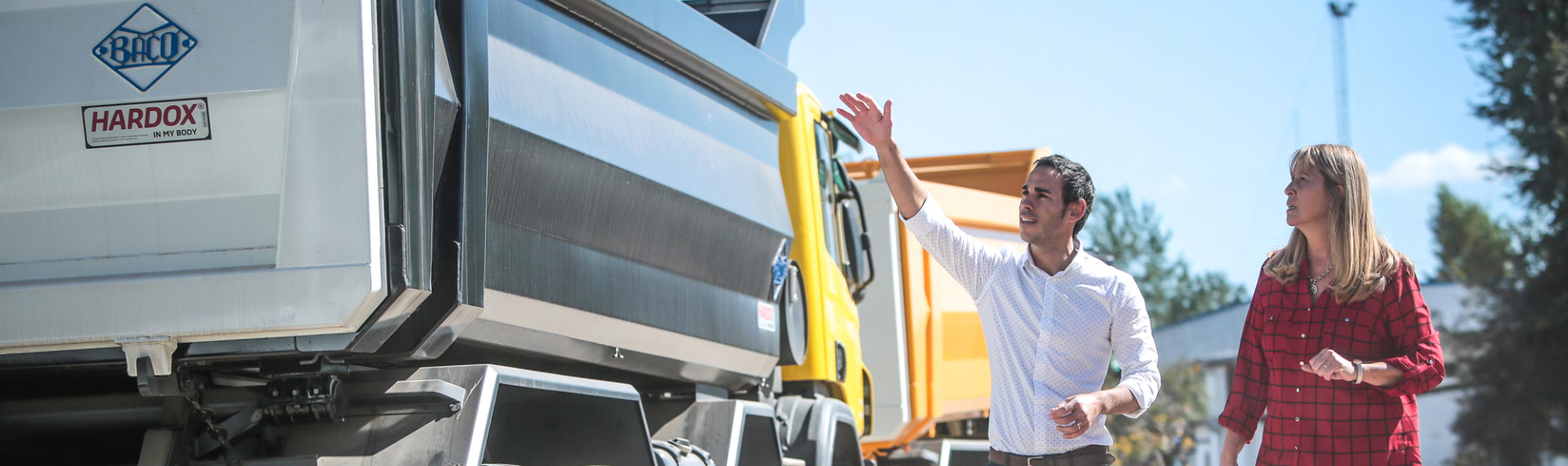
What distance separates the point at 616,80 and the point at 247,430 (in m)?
1.41

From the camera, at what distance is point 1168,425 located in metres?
28.1

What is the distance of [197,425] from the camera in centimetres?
302

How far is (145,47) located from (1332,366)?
2.64m

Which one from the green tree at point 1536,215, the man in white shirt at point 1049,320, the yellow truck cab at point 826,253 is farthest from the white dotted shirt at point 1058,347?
the green tree at point 1536,215

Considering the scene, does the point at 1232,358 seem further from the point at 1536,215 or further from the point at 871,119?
the point at 871,119

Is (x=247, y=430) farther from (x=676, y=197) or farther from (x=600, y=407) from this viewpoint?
(x=676, y=197)

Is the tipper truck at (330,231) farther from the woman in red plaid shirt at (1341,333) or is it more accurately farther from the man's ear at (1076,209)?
the woman in red plaid shirt at (1341,333)

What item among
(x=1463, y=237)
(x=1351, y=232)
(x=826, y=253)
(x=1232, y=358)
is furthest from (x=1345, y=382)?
(x=1463, y=237)

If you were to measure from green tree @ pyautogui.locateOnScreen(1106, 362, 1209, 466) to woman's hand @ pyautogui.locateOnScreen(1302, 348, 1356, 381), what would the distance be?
6185mm

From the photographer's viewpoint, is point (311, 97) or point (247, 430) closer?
point (311, 97)

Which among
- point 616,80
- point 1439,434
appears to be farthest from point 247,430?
point 1439,434

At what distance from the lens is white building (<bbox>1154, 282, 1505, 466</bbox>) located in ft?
119

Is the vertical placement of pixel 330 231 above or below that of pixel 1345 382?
above

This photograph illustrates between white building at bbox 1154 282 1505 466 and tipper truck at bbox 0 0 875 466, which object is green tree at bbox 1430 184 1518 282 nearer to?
white building at bbox 1154 282 1505 466
